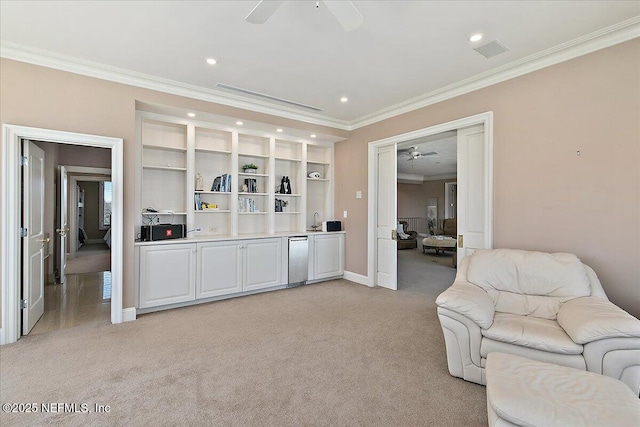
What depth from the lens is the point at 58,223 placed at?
5.51m

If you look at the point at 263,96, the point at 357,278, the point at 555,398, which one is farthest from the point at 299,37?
the point at 357,278

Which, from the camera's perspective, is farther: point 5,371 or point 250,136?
point 250,136

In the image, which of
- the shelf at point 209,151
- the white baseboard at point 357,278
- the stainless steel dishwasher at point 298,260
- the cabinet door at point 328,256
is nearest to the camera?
the shelf at point 209,151

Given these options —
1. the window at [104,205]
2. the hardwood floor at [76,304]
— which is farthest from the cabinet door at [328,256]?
the window at [104,205]

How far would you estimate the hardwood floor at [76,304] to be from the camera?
3.47 metres

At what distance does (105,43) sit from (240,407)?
340 centimetres

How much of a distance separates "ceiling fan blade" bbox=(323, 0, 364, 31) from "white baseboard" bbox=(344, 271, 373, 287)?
4003mm

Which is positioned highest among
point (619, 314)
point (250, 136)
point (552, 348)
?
point (250, 136)

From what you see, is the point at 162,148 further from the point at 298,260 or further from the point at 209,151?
the point at 298,260

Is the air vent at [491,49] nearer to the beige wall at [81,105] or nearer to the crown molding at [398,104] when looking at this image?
the crown molding at [398,104]

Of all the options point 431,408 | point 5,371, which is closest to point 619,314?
point 431,408

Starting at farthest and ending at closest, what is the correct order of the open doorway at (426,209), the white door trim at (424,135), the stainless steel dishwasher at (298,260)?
the open doorway at (426,209) < the stainless steel dishwasher at (298,260) < the white door trim at (424,135)

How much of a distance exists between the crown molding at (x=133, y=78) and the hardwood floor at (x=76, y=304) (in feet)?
9.13

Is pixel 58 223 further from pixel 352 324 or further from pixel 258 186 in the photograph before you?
pixel 352 324
